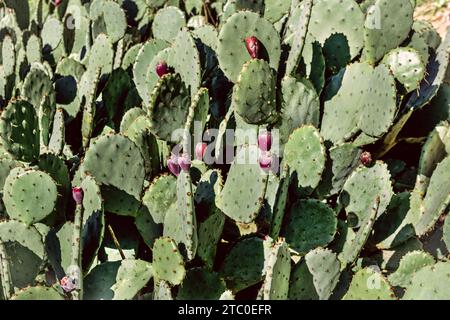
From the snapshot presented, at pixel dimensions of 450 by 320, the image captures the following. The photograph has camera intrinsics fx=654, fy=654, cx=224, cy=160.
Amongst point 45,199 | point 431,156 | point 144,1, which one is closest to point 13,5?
point 144,1

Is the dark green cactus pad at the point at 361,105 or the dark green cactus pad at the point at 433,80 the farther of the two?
the dark green cactus pad at the point at 433,80

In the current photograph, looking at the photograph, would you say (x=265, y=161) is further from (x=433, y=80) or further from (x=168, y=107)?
(x=433, y=80)

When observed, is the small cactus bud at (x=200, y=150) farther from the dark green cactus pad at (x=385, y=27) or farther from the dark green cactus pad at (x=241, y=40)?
the dark green cactus pad at (x=385, y=27)

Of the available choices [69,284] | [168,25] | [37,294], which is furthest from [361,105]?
[37,294]

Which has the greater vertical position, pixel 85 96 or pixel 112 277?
pixel 85 96

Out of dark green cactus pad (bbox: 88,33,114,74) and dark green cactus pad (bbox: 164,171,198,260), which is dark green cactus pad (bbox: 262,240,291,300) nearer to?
dark green cactus pad (bbox: 164,171,198,260)

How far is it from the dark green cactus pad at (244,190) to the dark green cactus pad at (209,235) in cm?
6

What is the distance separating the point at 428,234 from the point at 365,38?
86 cm

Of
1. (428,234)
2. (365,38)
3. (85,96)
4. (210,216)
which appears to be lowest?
(428,234)

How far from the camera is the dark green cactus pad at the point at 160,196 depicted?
2.27 metres

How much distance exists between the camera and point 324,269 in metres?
2.08

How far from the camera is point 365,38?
2.79 m

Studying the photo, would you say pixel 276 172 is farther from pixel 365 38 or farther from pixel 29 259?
pixel 29 259

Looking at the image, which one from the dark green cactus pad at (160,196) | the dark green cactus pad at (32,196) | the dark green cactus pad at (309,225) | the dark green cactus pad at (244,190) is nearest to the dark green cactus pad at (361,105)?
the dark green cactus pad at (309,225)
